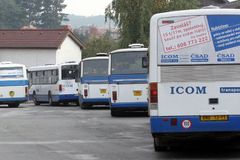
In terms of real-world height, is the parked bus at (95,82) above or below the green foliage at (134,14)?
below

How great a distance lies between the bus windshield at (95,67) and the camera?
35.2 meters

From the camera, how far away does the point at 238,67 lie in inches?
538

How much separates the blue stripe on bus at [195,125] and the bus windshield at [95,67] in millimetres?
21095

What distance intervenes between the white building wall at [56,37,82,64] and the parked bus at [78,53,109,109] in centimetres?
3605

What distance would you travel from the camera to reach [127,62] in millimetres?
27578

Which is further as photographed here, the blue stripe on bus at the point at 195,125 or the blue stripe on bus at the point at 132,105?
the blue stripe on bus at the point at 132,105

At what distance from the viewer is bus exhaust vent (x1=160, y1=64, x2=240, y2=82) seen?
1370 centimetres

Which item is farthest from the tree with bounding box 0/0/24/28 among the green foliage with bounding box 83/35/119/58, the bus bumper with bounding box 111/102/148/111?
the bus bumper with bounding box 111/102/148/111

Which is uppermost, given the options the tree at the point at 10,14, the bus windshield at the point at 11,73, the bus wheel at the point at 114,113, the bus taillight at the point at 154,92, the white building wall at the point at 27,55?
the tree at the point at 10,14

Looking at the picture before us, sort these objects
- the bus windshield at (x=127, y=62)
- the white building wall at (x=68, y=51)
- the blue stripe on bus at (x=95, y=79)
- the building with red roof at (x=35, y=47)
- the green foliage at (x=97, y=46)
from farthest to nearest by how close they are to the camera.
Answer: the green foliage at (x=97, y=46) < the white building wall at (x=68, y=51) < the building with red roof at (x=35, y=47) < the blue stripe on bus at (x=95, y=79) < the bus windshield at (x=127, y=62)

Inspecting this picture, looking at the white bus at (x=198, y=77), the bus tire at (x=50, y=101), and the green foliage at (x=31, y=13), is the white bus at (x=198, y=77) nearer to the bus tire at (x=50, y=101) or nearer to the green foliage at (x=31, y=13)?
the bus tire at (x=50, y=101)

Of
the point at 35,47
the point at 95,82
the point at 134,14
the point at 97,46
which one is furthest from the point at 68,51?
the point at 95,82

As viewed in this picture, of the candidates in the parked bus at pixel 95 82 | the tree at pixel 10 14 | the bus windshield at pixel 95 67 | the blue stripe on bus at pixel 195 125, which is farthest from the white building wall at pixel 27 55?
the tree at pixel 10 14

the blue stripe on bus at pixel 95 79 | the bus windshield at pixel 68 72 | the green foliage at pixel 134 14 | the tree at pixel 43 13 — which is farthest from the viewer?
the tree at pixel 43 13
